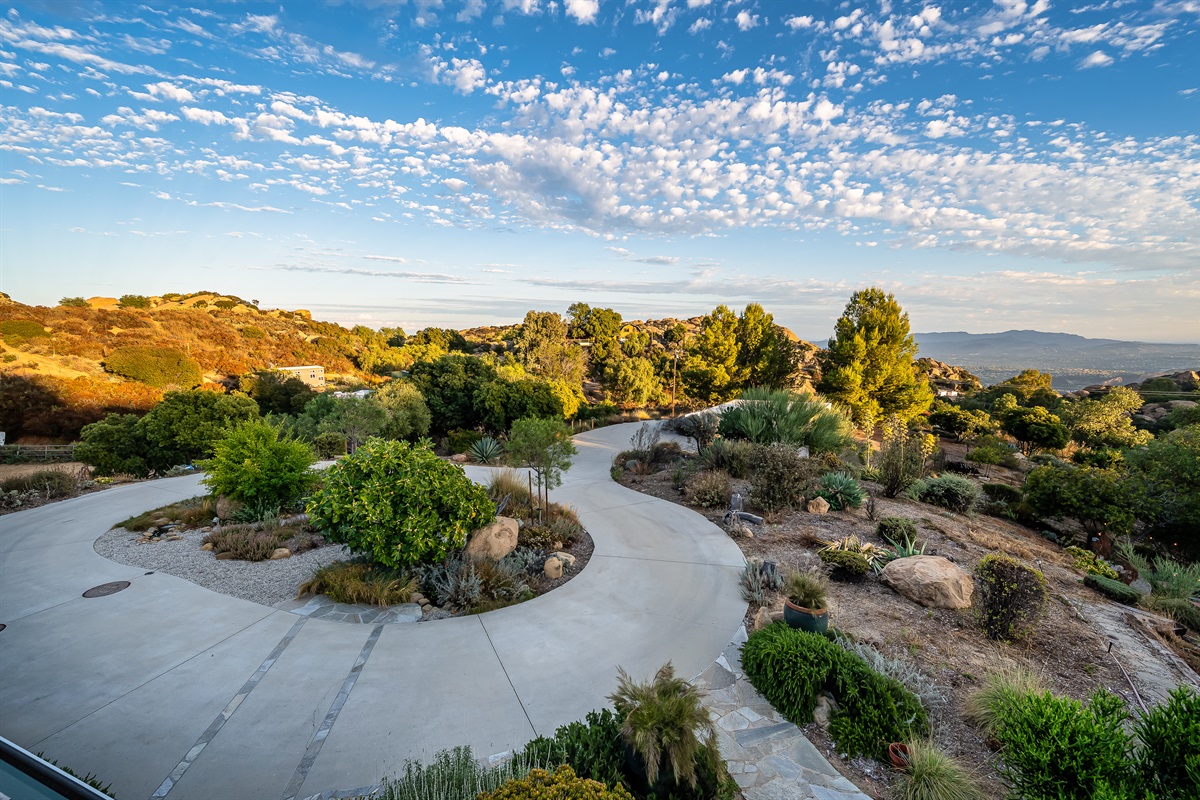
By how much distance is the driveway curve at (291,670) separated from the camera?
3320mm

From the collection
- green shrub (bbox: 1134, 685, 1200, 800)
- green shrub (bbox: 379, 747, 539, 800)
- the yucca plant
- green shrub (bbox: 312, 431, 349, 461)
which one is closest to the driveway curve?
green shrub (bbox: 379, 747, 539, 800)

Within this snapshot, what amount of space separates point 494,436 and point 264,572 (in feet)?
40.9

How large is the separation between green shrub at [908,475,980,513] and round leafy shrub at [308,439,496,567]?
33.9 ft

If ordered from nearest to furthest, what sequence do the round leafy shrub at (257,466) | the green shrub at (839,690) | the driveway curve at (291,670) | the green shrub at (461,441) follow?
the driveway curve at (291,670), the green shrub at (839,690), the round leafy shrub at (257,466), the green shrub at (461,441)

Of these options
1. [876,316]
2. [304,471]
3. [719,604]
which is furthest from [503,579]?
[876,316]

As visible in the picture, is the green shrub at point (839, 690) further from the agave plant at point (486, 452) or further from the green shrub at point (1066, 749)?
the agave plant at point (486, 452)

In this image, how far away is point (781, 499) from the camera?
9.04 meters

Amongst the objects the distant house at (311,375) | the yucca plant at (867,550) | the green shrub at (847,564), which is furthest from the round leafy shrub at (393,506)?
the distant house at (311,375)

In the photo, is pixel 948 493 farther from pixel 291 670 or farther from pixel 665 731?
pixel 291 670

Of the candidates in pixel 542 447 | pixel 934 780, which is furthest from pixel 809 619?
pixel 542 447

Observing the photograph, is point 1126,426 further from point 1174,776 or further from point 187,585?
point 187,585

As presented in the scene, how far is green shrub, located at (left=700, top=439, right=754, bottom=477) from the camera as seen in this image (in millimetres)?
11516

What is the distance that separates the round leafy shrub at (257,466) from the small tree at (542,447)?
12.8ft

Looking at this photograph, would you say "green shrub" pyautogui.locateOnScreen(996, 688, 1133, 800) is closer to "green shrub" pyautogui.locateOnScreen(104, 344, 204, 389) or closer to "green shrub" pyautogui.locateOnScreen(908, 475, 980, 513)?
"green shrub" pyautogui.locateOnScreen(908, 475, 980, 513)
